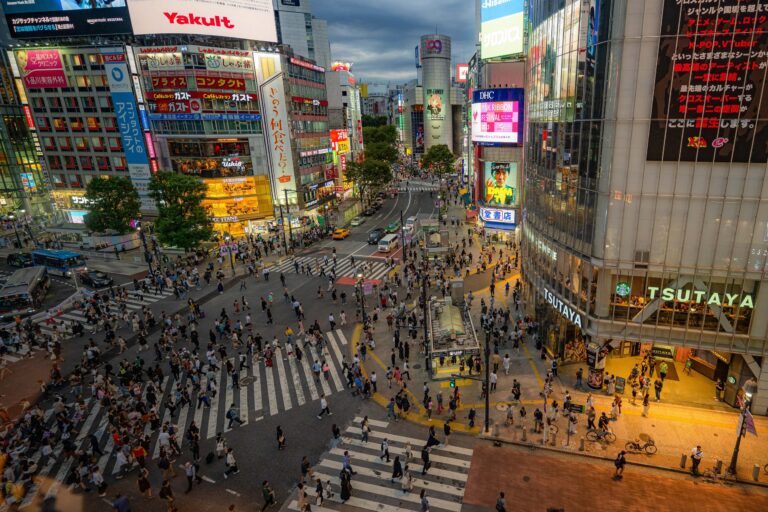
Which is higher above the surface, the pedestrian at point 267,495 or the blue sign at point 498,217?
the blue sign at point 498,217

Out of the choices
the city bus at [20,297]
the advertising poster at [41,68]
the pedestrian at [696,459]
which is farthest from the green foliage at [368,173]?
the pedestrian at [696,459]

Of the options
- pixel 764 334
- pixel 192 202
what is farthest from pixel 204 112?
pixel 764 334

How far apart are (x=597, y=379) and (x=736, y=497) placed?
7.90 meters

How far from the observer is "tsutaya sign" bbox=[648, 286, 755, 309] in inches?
779

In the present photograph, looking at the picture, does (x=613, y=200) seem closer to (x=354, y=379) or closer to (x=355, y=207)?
(x=354, y=379)

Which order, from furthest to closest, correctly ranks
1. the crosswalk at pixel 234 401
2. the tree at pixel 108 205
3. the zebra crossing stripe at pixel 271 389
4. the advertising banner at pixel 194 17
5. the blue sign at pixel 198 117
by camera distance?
the blue sign at pixel 198 117 < the advertising banner at pixel 194 17 < the tree at pixel 108 205 < the zebra crossing stripe at pixel 271 389 < the crosswalk at pixel 234 401

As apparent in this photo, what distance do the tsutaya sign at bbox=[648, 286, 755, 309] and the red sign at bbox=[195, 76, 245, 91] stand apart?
56814 mm

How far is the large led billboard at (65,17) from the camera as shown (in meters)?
56.8

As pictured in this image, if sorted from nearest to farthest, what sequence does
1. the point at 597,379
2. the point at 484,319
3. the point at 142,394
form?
1. the point at 597,379
2. the point at 142,394
3. the point at 484,319

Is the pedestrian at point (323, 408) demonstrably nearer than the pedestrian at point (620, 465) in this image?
No

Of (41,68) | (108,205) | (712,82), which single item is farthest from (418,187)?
(712,82)

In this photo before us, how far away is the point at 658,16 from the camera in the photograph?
18453mm

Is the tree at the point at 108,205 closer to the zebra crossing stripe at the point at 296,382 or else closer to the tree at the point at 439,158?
the zebra crossing stripe at the point at 296,382

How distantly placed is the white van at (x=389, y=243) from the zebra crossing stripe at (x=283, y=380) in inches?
939
